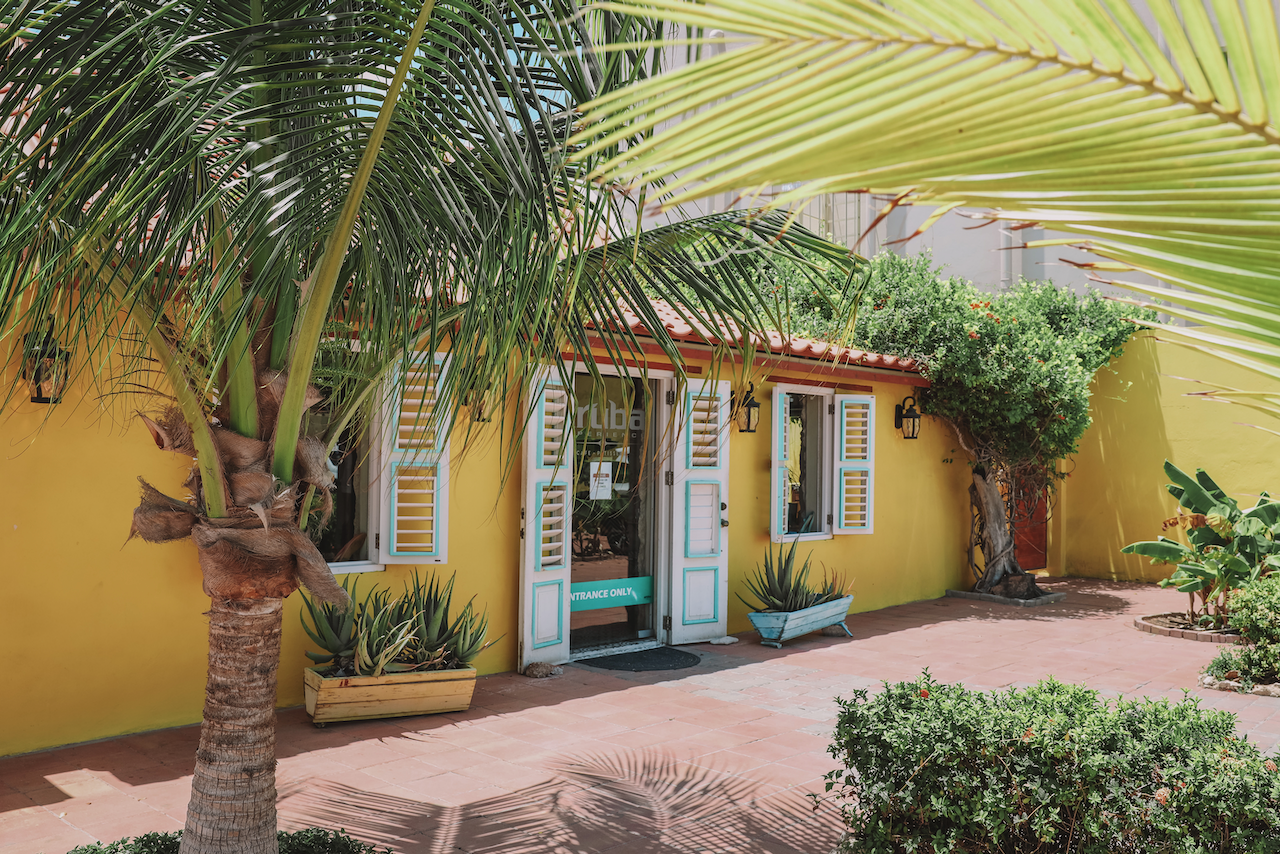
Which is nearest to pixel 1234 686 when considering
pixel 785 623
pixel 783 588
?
Result: pixel 785 623

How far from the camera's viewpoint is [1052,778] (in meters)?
3.44

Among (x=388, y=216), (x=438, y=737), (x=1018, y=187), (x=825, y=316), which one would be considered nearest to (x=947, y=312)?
(x=825, y=316)

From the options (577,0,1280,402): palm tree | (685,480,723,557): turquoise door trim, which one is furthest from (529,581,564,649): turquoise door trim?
(577,0,1280,402): palm tree

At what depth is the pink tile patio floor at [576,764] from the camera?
4246 millimetres

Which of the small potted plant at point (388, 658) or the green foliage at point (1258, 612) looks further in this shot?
the green foliage at point (1258, 612)

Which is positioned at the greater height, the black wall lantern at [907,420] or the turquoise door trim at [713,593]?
the black wall lantern at [907,420]

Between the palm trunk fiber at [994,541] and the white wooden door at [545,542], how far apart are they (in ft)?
20.7

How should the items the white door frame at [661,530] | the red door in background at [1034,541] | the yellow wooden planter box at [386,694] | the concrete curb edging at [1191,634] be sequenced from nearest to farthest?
the yellow wooden planter box at [386,694], the white door frame at [661,530], the concrete curb edging at [1191,634], the red door in background at [1034,541]

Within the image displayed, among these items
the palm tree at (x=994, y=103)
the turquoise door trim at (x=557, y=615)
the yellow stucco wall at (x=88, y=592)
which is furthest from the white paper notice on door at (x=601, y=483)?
the palm tree at (x=994, y=103)

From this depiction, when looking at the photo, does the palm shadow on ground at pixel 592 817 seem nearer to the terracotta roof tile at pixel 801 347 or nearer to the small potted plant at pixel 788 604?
the terracotta roof tile at pixel 801 347

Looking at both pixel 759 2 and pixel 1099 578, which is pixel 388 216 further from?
pixel 1099 578

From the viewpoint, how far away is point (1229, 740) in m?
3.50

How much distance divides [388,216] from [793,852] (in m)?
3.11

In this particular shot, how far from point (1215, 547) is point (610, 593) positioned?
5.80 meters
